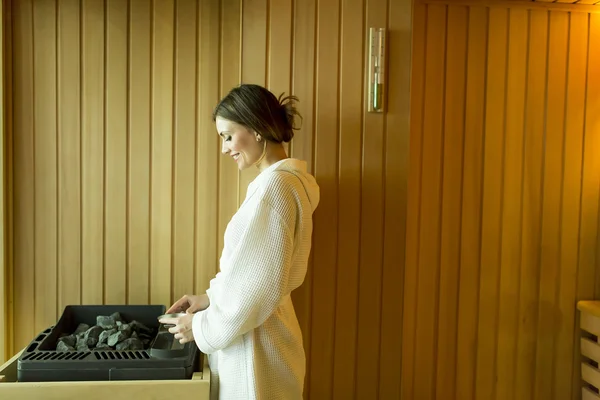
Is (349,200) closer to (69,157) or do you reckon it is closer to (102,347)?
(102,347)

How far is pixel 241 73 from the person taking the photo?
177 cm

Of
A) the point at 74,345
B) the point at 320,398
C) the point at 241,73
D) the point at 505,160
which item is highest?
the point at 241,73

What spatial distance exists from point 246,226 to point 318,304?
61 centimetres

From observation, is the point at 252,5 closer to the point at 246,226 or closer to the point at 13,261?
the point at 246,226

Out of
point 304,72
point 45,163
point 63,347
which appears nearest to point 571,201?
point 304,72

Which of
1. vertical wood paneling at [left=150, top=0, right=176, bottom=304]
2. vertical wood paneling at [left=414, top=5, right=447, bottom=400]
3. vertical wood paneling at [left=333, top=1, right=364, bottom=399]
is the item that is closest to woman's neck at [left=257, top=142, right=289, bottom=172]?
vertical wood paneling at [left=333, top=1, right=364, bottom=399]

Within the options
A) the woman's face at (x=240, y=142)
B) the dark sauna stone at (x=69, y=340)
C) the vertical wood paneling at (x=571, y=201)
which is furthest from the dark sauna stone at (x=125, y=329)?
the vertical wood paneling at (x=571, y=201)

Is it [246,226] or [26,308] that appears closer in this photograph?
[246,226]

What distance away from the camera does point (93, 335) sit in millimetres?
1614

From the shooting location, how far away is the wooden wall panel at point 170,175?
180 centimetres

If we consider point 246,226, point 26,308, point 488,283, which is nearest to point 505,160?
point 488,283

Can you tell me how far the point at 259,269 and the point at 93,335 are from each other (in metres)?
0.67

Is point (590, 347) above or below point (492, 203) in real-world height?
below

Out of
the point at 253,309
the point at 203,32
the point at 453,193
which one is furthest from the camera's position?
the point at 453,193
